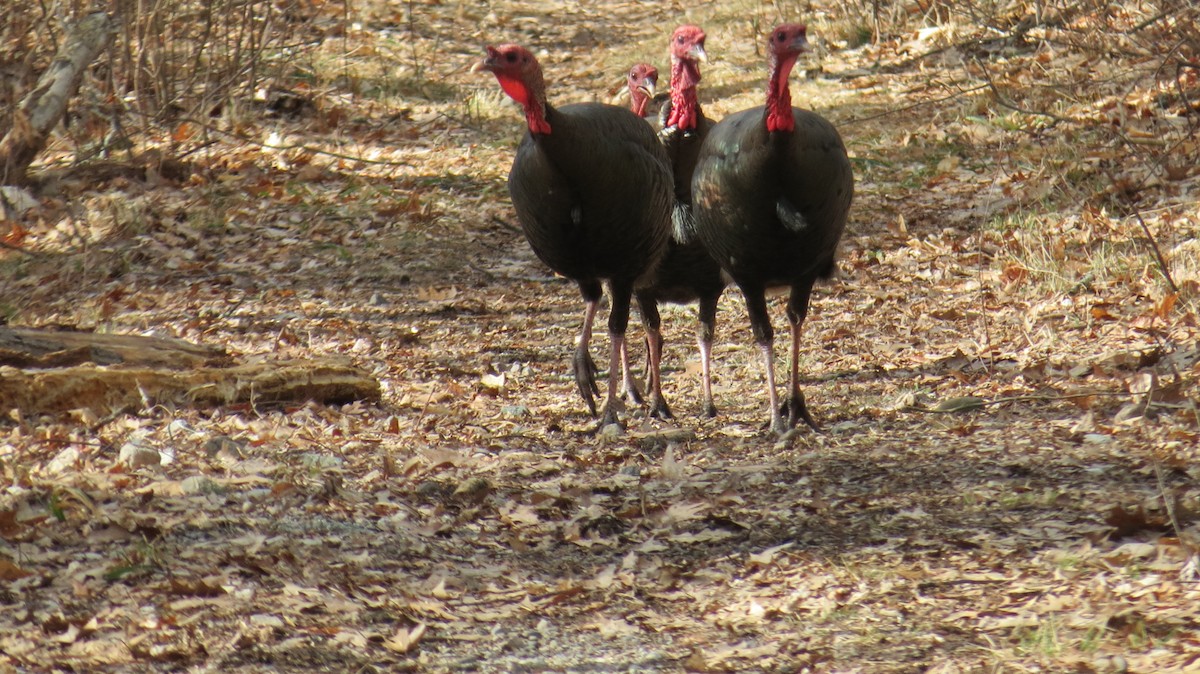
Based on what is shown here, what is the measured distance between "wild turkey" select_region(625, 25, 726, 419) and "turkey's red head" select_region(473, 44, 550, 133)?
1095mm

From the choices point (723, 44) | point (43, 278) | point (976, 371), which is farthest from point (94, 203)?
point (723, 44)

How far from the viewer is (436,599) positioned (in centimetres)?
383

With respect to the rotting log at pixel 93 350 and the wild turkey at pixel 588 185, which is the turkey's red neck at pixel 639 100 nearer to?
the wild turkey at pixel 588 185

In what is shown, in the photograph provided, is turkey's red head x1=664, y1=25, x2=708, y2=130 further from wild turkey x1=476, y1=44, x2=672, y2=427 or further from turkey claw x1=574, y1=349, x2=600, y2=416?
turkey claw x1=574, y1=349, x2=600, y2=416

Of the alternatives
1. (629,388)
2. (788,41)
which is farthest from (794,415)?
(788,41)

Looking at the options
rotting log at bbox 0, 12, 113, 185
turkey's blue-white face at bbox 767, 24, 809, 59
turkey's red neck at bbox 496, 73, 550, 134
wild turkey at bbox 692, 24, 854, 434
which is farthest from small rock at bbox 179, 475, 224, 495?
rotting log at bbox 0, 12, 113, 185

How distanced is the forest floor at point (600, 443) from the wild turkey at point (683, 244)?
0.35m

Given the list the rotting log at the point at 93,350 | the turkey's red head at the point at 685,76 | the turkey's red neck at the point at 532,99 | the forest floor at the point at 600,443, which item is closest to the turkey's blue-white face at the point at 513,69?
the turkey's red neck at the point at 532,99

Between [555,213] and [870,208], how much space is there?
420 centimetres

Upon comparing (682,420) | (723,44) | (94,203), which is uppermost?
(723,44)

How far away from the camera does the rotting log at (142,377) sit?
539 cm

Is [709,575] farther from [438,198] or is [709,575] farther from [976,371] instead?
[438,198]

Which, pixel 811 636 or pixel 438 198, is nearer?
pixel 811 636

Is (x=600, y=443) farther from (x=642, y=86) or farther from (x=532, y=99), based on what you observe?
(x=642, y=86)
